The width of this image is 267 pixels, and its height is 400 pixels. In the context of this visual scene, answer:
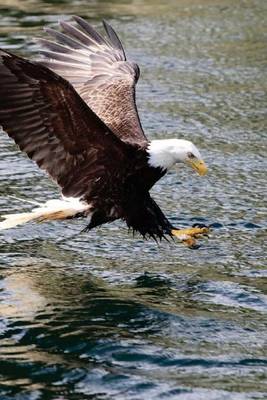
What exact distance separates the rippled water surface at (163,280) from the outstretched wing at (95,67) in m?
0.76

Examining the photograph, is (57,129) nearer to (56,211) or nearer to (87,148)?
(87,148)

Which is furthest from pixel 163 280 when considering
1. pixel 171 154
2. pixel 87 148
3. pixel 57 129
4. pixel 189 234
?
pixel 57 129

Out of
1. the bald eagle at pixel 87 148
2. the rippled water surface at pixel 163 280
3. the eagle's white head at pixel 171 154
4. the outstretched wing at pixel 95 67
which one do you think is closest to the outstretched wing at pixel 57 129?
the bald eagle at pixel 87 148

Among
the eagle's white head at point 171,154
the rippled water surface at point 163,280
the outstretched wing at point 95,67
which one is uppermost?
the outstretched wing at point 95,67

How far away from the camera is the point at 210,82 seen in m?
10.6

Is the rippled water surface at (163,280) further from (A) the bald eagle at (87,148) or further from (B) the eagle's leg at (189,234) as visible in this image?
(A) the bald eagle at (87,148)

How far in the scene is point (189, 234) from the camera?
693 centimetres

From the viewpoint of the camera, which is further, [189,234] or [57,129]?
[189,234]

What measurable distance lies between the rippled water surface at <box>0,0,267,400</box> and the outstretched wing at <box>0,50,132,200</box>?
58cm

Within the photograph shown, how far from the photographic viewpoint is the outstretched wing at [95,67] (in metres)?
7.39

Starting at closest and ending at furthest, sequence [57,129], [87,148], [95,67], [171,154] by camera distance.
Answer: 1. [57,129]
2. [87,148]
3. [171,154]
4. [95,67]

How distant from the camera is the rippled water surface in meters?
5.22

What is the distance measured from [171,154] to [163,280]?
70 centimetres

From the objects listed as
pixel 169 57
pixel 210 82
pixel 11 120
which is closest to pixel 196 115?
pixel 210 82
